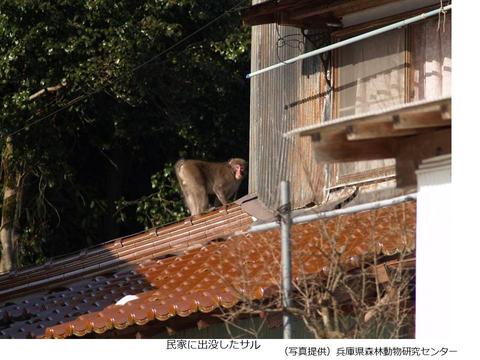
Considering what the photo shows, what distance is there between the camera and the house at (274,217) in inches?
386

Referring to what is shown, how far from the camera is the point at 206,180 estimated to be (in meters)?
17.2

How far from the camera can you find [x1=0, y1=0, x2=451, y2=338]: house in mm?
9797

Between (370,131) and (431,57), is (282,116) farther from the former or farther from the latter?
(370,131)

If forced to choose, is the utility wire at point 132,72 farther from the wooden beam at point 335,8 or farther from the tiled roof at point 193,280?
the wooden beam at point 335,8

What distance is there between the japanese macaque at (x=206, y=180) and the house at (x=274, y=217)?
2.37 metres

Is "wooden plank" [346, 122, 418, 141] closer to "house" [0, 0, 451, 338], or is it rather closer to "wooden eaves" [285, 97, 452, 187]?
"wooden eaves" [285, 97, 452, 187]

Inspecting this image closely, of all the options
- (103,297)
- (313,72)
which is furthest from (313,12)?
(103,297)

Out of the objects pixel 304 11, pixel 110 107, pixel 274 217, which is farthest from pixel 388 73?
pixel 110 107

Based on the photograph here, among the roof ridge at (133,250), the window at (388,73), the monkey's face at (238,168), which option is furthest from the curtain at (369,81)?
the monkey's face at (238,168)

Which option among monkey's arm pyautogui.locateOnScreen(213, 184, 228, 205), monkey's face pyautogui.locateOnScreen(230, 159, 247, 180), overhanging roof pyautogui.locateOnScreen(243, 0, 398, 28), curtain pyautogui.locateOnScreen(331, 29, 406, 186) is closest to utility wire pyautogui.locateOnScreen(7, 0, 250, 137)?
monkey's face pyautogui.locateOnScreen(230, 159, 247, 180)

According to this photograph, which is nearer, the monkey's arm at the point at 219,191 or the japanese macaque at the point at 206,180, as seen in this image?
the japanese macaque at the point at 206,180

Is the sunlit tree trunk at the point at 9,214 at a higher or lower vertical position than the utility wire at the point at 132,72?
lower

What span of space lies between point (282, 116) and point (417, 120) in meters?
6.84

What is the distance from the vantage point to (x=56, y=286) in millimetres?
13977
